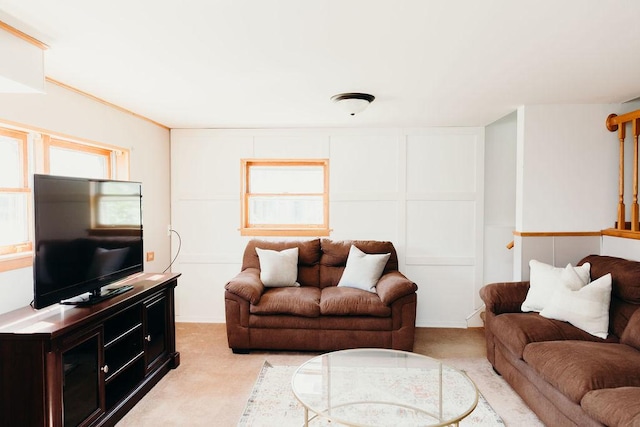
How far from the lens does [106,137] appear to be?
3531 mm

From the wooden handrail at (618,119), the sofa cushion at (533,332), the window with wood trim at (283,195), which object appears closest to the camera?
the sofa cushion at (533,332)

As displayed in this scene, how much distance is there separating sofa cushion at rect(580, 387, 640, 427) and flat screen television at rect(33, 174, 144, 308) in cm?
293

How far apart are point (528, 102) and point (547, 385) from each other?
95.7 inches

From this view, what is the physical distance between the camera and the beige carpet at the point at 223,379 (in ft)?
8.70

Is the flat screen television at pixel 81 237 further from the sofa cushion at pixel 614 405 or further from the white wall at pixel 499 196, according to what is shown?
the white wall at pixel 499 196

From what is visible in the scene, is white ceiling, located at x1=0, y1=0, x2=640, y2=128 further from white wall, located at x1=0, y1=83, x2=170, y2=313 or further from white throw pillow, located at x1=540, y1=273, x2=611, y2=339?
white throw pillow, located at x1=540, y1=273, x2=611, y2=339

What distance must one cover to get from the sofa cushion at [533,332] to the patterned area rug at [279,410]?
473 mm

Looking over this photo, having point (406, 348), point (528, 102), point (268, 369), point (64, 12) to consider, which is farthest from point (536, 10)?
point (268, 369)

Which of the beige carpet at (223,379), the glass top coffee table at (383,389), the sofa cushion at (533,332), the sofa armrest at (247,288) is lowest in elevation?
the beige carpet at (223,379)

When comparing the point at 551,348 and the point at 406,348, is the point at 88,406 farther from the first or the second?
the point at 551,348

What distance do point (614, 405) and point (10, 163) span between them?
386 cm

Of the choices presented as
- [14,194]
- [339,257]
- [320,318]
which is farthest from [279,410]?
[14,194]

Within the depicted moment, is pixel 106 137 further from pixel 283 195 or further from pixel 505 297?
pixel 505 297

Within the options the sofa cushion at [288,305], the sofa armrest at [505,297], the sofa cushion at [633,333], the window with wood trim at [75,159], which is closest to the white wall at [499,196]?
the sofa armrest at [505,297]
